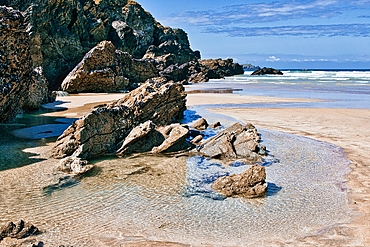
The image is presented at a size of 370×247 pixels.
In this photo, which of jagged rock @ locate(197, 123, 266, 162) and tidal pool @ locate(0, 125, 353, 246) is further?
jagged rock @ locate(197, 123, 266, 162)

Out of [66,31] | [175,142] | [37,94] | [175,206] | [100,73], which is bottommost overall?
[175,206]

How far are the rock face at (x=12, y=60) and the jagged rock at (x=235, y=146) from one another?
5.57 meters

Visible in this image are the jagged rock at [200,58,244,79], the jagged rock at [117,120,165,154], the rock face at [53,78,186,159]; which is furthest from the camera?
the jagged rock at [200,58,244,79]

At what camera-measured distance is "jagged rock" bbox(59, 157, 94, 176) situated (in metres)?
5.73

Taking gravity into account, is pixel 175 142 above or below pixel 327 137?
above

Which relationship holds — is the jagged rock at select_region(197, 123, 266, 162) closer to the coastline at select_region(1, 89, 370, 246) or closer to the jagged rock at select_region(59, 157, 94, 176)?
the coastline at select_region(1, 89, 370, 246)

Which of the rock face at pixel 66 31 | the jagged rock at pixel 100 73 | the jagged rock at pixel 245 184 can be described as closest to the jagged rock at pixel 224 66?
the rock face at pixel 66 31

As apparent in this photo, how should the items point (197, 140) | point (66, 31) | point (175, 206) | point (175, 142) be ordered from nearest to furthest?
point (175, 206) → point (175, 142) → point (197, 140) → point (66, 31)

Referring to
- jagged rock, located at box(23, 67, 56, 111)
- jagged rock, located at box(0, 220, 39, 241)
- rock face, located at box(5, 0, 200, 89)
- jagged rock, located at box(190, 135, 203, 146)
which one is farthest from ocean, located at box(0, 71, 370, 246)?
rock face, located at box(5, 0, 200, 89)

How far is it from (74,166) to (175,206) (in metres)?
2.62

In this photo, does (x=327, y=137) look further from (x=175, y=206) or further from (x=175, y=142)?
(x=175, y=206)

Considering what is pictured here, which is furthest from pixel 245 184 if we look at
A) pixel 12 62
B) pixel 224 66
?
pixel 224 66

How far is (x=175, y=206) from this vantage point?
4.50m

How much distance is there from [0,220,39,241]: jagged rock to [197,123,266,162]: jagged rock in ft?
15.0
